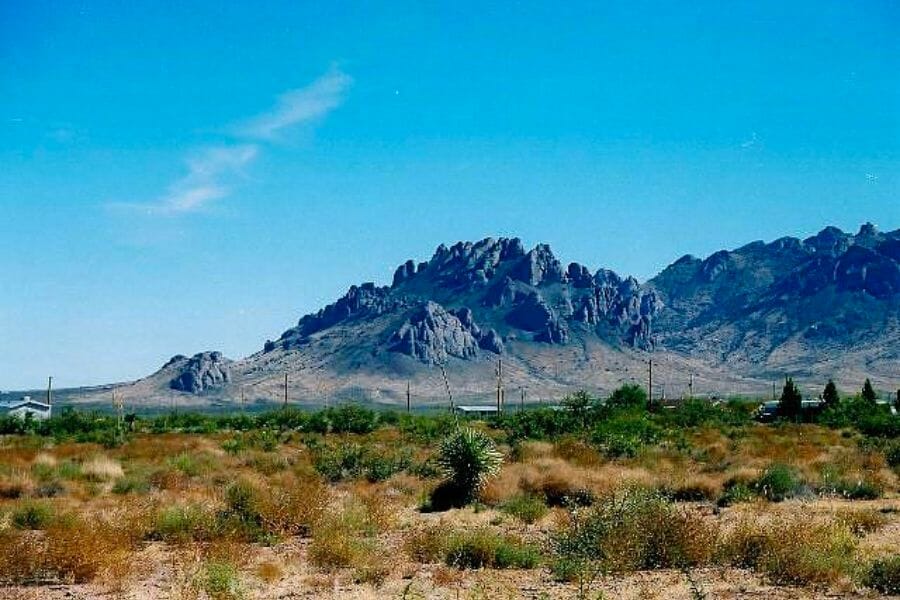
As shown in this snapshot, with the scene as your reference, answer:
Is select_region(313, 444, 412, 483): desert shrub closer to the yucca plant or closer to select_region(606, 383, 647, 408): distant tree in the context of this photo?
the yucca plant

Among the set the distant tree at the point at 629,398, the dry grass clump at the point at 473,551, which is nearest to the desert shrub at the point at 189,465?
the dry grass clump at the point at 473,551

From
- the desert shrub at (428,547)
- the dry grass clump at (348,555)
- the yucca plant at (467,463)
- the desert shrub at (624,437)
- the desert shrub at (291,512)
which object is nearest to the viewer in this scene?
the dry grass clump at (348,555)

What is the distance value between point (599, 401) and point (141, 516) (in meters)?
47.7

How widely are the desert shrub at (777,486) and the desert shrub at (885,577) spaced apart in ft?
32.2

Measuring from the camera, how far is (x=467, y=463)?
23.8 m

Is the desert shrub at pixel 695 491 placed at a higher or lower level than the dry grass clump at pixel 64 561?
lower

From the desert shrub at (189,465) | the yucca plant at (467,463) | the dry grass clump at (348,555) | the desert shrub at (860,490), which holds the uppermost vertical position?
the yucca plant at (467,463)

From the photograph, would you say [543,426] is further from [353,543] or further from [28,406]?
[28,406]

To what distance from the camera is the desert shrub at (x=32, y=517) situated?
64.5 ft

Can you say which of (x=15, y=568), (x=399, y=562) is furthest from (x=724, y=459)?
(x=15, y=568)

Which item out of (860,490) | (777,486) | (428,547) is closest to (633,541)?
(428,547)

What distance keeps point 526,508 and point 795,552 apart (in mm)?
7830

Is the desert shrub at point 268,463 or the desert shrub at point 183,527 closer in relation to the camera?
the desert shrub at point 183,527

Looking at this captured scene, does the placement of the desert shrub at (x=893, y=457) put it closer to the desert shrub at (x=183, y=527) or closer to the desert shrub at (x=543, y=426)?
Result: the desert shrub at (x=543, y=426)
